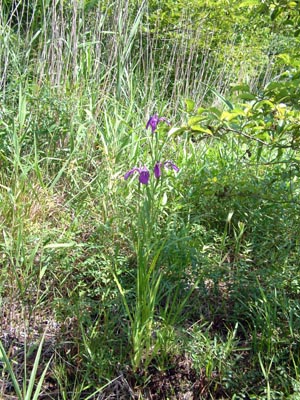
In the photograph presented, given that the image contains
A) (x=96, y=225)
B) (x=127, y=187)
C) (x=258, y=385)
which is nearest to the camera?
(x=258, y=385)

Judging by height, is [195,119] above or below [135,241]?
above

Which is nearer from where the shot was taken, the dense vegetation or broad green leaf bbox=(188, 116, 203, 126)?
broad green leaf bbox=(188, 116, 203, 126)

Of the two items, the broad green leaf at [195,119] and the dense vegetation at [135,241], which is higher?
the broad green leaf at [195,119]

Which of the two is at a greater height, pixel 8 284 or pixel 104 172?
pixel 104 172

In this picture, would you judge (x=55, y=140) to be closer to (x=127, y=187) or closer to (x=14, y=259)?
(x=127, y=187)

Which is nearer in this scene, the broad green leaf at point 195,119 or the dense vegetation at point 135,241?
the broad green leaf at point 195,119

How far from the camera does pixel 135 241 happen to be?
236 cm

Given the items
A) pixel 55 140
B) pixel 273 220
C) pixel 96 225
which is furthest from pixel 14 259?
pixel 273 220

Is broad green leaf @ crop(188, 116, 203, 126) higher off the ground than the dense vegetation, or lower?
higher

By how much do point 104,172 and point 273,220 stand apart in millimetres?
928

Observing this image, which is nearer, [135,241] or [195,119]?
[195,119]

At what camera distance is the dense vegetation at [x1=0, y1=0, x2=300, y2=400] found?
2.12 metres

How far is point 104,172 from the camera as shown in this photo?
10.1 feet

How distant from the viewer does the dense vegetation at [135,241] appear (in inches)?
83.4
